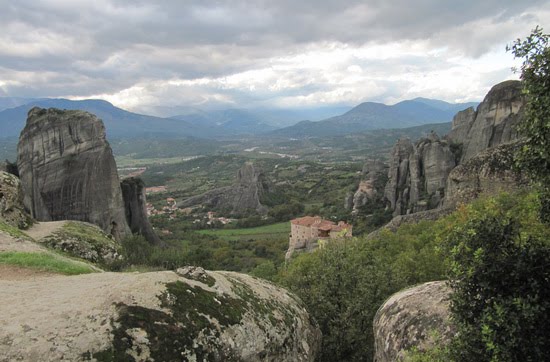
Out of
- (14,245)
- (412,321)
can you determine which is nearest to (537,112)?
(412,321)

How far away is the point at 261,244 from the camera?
3489 inches

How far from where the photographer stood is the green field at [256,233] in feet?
343

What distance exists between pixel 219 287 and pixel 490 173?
106 ft

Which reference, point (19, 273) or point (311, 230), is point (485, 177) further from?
point (311, 230)

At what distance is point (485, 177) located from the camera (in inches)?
1407

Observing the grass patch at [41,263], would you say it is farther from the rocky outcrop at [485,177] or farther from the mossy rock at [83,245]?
the rocky outcrop at [485,177]

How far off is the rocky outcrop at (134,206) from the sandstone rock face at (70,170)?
3312 mm

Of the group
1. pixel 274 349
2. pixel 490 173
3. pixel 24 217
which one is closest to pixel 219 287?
pixel 274 349

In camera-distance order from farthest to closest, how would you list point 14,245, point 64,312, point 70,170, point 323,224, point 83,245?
point 323,224 < point 70,170 < point 83,245 < point 14,245 < point 64,312

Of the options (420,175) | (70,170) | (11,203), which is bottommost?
(420,175)

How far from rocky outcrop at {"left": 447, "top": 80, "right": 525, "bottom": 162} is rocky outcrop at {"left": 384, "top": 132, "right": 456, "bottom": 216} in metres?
4.51

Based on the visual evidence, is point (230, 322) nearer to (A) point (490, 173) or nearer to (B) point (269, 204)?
(A) point (490, 173)

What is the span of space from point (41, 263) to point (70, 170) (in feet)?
159

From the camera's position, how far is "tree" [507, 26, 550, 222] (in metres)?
8.28
